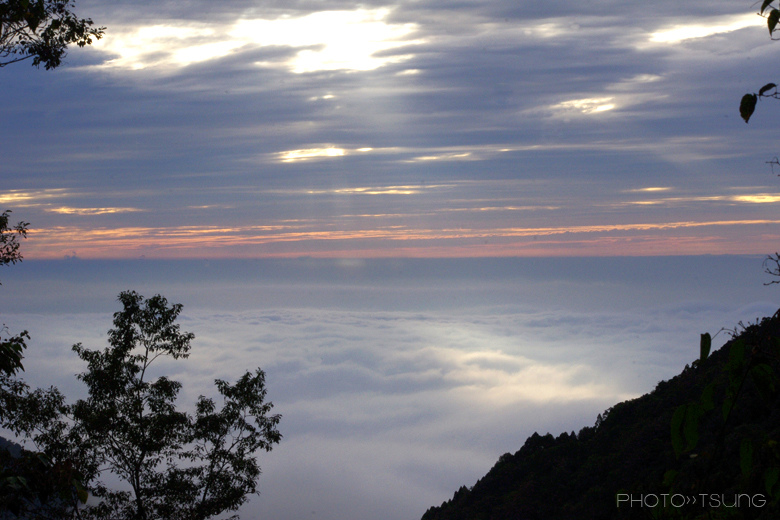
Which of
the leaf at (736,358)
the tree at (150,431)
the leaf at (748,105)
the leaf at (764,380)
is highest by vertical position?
the leaf at (748,105)

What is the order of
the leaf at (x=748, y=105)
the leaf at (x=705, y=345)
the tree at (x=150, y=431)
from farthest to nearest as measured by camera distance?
1. the tree at (x=150, y=431)
2. the leaf at (x=748, y=105)
3. the leaf at (x=705, y=345)

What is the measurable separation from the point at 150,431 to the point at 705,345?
17.2 m

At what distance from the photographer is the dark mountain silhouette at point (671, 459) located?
7.45 feet

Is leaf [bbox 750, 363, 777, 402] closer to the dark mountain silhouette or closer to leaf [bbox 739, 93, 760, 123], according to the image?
the dark mountain silhouette

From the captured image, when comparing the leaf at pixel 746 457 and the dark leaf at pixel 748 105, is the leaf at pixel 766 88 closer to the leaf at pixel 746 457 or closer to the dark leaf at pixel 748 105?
the dark leaf at pixel 748 105

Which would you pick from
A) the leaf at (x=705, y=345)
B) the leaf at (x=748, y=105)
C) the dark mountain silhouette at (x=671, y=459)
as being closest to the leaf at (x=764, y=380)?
the dark mountain silhouette at (x=671, y=459)

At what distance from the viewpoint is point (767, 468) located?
2350 mm

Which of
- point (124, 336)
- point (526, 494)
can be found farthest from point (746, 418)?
point (124, 336)

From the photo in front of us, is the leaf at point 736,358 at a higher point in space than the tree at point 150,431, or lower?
higher

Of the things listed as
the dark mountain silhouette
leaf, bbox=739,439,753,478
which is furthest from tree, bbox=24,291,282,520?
leaf, bbox=739,439,753,478

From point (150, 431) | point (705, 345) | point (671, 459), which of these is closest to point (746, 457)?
point (705, 345)

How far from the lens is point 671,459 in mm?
22484

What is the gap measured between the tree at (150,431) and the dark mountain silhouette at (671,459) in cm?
1101

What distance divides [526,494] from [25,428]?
2612cm
